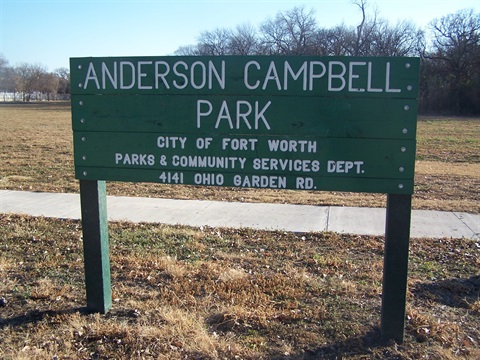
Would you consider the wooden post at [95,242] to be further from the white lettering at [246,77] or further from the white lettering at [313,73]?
the white lettering at [313,73]

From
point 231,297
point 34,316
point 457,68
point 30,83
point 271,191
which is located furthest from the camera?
point 30,83

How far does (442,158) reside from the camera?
14.3 metres

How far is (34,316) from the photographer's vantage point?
3.62m

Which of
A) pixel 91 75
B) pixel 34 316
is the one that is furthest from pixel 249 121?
pixel 34 316

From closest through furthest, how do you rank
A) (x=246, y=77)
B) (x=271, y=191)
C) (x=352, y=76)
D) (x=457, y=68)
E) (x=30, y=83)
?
(x=352, y=76)
(x=246, y=77)
(x=271, y=191)
(x=457, y=68)
(x=30, y=83)

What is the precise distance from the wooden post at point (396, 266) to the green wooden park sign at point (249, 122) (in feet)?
0.10

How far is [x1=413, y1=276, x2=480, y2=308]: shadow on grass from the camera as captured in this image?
3979 millimetres

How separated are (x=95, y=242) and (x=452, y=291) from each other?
9.95ft

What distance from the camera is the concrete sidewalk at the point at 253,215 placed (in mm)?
6133

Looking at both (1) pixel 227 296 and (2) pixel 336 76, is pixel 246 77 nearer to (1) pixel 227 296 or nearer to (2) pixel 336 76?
(2) pixel 336 76

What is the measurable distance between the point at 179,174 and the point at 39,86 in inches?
4149

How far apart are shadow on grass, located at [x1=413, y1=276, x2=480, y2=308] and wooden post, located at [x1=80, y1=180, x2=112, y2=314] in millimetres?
2599

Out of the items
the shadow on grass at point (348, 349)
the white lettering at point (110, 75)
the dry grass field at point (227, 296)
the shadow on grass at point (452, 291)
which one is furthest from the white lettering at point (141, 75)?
the shadow on grass at point (452, 291)

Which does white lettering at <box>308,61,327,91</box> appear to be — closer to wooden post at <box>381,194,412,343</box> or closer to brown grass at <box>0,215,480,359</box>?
wooden post at <box>381,194,412,343</box>
